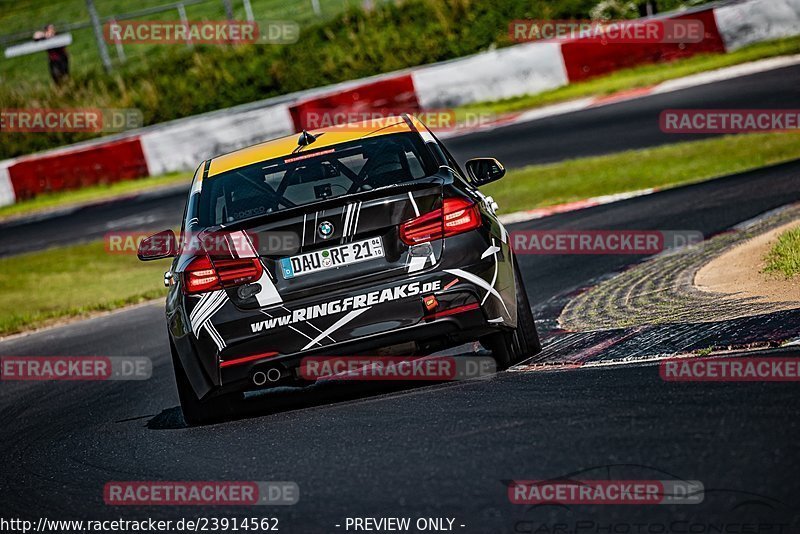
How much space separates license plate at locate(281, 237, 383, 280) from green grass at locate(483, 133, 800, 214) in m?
8.51

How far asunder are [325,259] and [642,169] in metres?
9.61

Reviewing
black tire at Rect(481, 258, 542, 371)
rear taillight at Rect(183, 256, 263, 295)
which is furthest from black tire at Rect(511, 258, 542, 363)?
rear taillight at Rect(183, 256, 263, 295)

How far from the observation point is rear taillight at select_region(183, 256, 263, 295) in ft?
20.1

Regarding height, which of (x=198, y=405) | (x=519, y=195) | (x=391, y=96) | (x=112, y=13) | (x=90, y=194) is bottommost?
(x=519, y=195)

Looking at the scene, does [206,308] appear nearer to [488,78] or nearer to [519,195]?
[519,195]

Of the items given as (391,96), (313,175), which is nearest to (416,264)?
(313,175)

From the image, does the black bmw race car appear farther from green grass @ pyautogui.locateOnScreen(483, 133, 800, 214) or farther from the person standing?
the person standing

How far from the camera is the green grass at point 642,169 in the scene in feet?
46.7

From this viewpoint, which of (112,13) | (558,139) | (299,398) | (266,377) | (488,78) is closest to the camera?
(266,377)

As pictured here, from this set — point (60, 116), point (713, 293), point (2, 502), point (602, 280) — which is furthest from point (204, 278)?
point (60, 116)

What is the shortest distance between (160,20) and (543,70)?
11381 millimetres

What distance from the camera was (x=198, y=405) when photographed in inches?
259

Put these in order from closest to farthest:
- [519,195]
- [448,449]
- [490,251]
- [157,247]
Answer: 1. [448,449]
2. [490,251]
3. [157,247]
4. [519,195]

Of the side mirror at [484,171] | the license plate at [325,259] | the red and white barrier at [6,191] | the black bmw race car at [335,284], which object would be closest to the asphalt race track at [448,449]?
the black bmw race car at [335,284]
